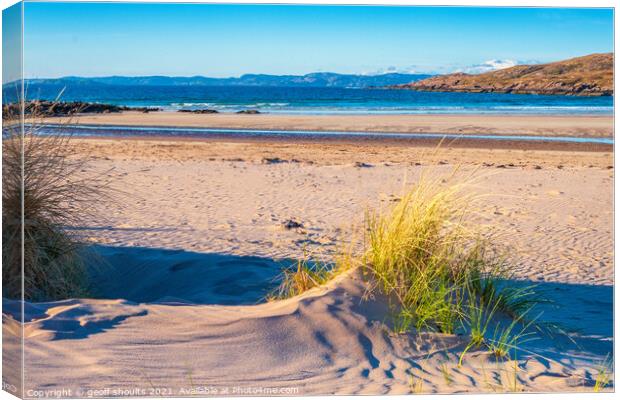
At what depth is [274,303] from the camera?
4.70 metres

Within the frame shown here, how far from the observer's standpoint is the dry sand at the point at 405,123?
20656mm

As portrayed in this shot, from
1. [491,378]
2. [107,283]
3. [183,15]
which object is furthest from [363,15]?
[107,283]

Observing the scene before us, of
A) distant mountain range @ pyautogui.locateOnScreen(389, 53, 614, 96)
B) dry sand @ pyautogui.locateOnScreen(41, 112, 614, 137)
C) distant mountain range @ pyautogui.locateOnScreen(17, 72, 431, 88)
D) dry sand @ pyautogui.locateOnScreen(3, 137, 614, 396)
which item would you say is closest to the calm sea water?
dry sand @ pyautogui.locateOnScreen(41, 112, 614, 137)

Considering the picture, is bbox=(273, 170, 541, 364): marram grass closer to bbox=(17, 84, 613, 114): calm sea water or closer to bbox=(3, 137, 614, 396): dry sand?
bbox=(3, 137, 614, 396): dry sand

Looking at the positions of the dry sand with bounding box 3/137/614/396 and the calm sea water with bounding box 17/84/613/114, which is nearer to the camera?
the dry sand with bounding box 3/137/614/396

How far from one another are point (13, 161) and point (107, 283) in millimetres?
1580

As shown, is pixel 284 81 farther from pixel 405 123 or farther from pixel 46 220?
pixel 405 123

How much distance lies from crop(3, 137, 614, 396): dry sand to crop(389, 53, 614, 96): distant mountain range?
1.20m

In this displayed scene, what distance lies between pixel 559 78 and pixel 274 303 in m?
4.81

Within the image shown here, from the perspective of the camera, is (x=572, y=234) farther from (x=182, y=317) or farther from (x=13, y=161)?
(x=13, y=161)

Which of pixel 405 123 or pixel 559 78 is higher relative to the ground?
pixel 559 78

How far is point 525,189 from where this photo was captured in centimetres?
1058

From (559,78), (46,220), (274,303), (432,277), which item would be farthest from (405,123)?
(274,303)

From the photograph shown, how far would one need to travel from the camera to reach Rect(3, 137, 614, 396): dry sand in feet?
12.3
